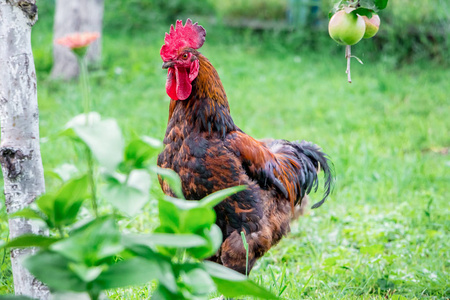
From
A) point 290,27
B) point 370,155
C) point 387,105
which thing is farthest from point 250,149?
point 290,27

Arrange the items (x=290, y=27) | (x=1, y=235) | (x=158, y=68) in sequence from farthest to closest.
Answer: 1. (x=290, y=27)
2. (x=158, y=68)
3. (x=1, y=235)

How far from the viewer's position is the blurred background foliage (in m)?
7.69

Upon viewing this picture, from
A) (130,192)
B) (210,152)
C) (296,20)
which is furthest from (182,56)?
(296,20)

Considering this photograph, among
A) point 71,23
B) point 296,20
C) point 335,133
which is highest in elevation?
point 296,20

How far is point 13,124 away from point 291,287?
5.23 feet

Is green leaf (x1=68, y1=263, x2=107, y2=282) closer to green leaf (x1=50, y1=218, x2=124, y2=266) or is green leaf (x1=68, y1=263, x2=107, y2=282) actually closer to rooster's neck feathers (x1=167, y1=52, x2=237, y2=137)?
green leaf (x1=50, y1=218, x2=124, y2=266)

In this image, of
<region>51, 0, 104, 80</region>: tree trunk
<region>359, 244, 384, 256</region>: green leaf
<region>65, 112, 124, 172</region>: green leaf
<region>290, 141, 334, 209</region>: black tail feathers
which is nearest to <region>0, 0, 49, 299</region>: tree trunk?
<region>65, 112, 124, 172</region>: green leaf

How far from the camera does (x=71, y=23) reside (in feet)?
22.6

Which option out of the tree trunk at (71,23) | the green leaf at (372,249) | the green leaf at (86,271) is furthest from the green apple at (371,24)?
the tree trunk at (71,23)

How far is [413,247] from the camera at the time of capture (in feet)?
11.0

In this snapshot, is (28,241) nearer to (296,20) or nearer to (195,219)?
(195,219)

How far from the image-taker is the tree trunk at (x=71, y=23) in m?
6.88

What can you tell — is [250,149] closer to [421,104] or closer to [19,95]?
[19,95]

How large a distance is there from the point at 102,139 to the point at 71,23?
245 inches
